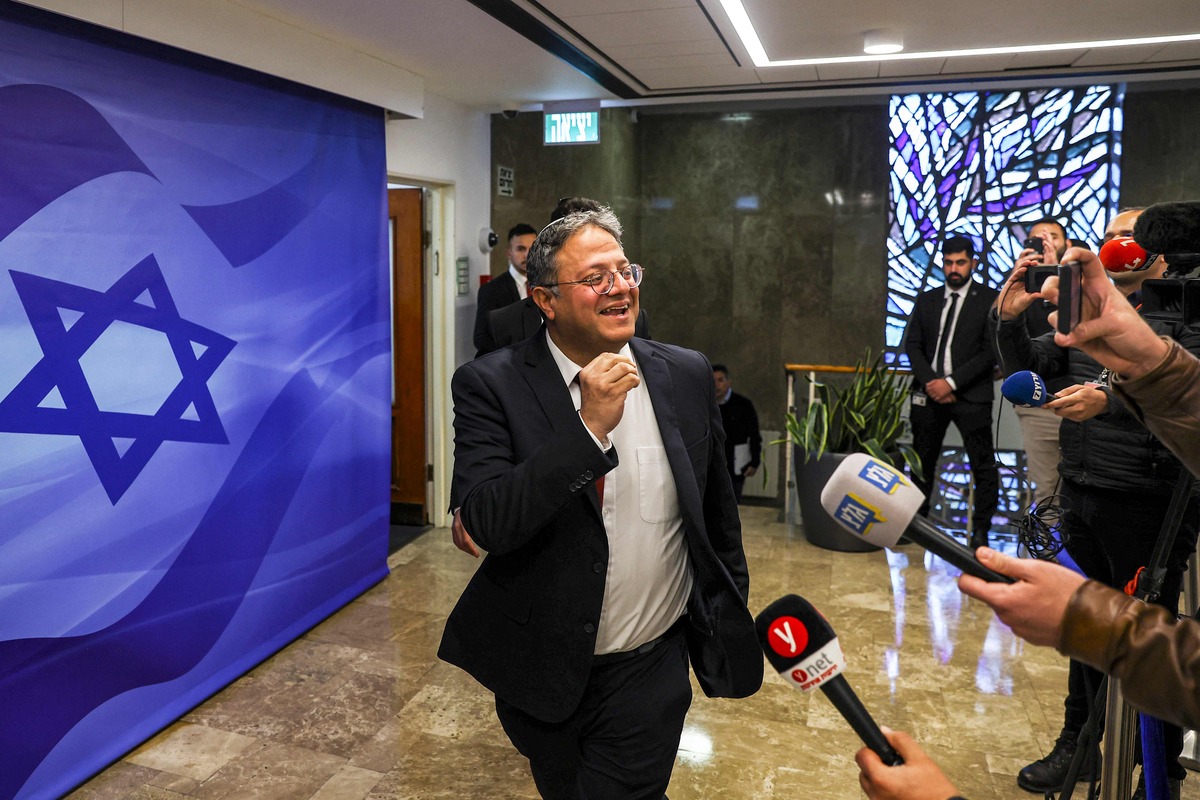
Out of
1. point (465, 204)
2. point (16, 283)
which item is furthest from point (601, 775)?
point (465, 204)

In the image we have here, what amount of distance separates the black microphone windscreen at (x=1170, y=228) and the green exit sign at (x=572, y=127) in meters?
4.32

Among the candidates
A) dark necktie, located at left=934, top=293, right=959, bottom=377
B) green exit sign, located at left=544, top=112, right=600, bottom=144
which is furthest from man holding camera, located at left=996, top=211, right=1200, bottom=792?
green exit sign, located at left=544, top=112, right=600, bottom=144

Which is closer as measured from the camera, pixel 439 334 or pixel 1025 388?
pixel 1025 388

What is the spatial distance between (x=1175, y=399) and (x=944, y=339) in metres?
4.16

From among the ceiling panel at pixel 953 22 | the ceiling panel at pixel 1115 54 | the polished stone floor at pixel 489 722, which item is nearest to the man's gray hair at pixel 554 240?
the polished stone floor at pixel 489 722

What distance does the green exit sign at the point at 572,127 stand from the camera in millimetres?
5738

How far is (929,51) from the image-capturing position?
15.3 ft

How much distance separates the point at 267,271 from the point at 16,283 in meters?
1.24

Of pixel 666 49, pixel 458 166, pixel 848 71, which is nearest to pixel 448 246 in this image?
pixel 458 166

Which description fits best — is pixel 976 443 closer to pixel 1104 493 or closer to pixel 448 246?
pixel 1104 493

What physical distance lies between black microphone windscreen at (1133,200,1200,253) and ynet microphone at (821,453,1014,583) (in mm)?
1000

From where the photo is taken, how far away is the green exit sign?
5.74m

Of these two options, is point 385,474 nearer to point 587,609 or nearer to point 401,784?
point 401,784

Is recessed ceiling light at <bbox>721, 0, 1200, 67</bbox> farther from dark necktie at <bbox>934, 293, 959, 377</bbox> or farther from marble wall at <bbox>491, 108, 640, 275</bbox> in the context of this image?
marble wall at <bbox>491, 108, 640, 275</bbox>
